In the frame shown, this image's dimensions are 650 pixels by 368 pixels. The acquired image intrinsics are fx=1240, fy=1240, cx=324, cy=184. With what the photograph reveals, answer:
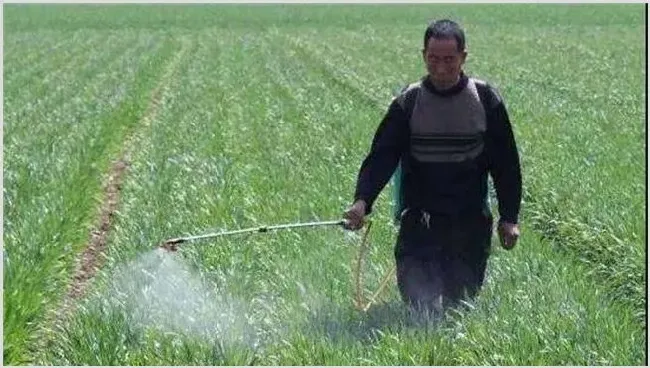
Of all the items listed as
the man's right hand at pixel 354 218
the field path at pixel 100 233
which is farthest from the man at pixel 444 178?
the field path at pixel 100 233

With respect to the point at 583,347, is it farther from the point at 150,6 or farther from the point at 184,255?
the point at 150,6

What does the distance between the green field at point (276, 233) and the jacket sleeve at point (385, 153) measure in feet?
1.83

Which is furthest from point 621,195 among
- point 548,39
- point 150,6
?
point 150,6

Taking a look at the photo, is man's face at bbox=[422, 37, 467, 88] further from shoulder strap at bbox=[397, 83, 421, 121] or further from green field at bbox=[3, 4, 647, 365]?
green field at bbox=[3, 4, 647, 365]

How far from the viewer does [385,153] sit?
573 cm

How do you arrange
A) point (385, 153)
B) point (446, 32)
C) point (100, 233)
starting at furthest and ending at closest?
point (100, 233), point (385, 153), point (446, 32)

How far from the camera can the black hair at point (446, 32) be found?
5.31 meters

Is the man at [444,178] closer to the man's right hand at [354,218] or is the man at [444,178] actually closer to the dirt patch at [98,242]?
the man's right hand at [354,218]

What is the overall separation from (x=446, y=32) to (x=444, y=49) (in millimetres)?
75

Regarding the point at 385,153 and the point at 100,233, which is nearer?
the point at 385,153

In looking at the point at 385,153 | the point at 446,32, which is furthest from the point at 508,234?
the point at 446,32

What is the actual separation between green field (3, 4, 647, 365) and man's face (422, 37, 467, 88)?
1038mm

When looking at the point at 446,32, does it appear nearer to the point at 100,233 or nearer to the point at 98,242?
the point at 98,242

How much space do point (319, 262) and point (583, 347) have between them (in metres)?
1.82
